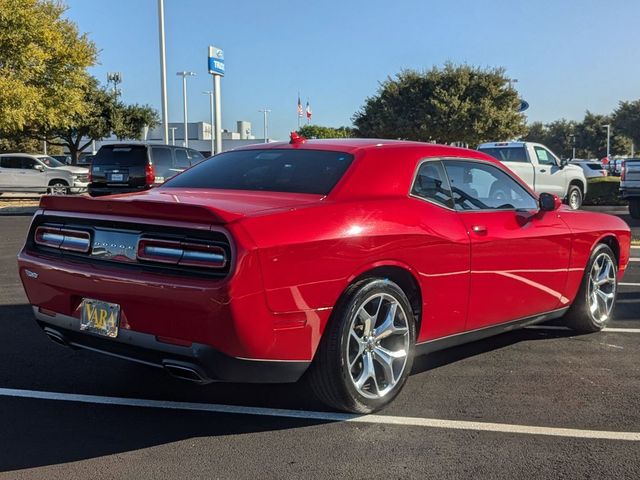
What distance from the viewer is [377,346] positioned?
3803 millimetres

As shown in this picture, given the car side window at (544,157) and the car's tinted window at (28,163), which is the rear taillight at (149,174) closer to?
the car's tinted window at (28,163)

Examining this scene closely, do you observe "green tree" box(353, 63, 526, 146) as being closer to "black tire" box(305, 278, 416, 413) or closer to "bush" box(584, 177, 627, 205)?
"bush" box(584, 177, 627, 205)

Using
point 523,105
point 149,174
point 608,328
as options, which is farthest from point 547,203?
point 523,105

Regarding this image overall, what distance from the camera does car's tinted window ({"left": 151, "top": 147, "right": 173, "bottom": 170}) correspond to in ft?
53.4

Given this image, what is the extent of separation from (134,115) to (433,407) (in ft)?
129

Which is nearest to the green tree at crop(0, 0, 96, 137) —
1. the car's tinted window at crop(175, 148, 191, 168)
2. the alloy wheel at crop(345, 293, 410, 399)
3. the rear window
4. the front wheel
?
the front wheel

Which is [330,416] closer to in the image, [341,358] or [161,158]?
[341,358]

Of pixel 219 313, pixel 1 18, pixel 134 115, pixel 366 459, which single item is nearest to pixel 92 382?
pixel 219 313

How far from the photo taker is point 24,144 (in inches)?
2196

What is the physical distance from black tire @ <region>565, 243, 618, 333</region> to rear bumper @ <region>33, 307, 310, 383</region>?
3035mm

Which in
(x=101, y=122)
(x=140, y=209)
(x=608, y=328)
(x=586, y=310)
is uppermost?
(x=101, y=122)

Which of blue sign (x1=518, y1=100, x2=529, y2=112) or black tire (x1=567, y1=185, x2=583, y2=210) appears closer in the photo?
black tire (x1=567, y1=185, x2=583, y2=210)

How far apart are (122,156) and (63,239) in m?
12.9

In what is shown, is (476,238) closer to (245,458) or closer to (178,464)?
(245,458)
